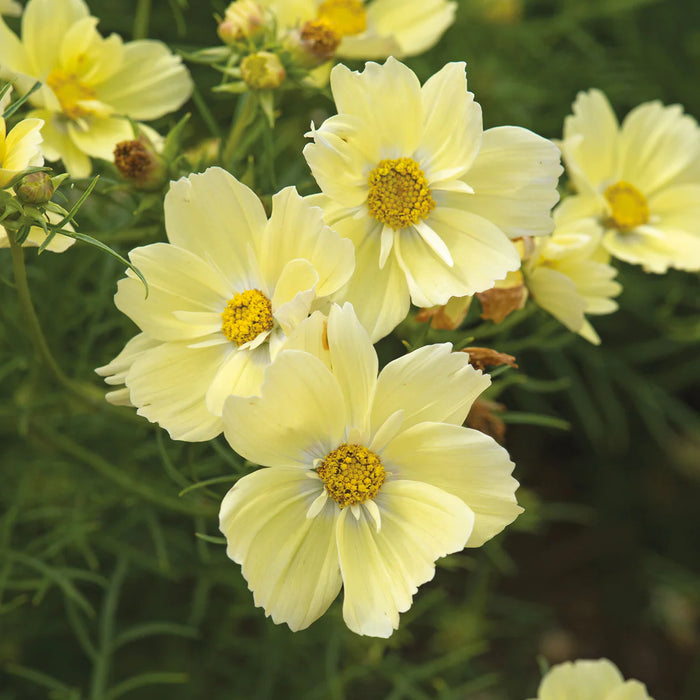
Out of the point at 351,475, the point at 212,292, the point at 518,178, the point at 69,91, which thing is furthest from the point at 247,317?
the point at 69,91

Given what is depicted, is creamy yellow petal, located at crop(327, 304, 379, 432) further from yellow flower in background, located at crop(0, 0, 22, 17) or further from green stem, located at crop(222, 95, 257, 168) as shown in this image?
yellow flower in background, located at crop(0, 0, 22, 17)

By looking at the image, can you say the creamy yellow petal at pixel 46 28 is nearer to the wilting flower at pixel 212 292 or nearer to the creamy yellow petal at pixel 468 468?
the wilting flower at pixel 212 292

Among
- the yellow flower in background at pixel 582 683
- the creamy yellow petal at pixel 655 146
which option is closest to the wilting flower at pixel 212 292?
the yellow flower in background at pixel 582 683

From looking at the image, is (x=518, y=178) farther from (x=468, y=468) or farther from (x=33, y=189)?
(x=33, y=189)

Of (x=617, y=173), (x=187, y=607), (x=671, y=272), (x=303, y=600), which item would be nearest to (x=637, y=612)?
(x=671, y=272)

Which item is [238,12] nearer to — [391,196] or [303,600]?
[391,196]
